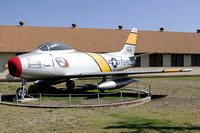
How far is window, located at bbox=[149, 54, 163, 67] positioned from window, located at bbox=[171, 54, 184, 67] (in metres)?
2.12

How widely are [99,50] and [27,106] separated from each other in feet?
71.3

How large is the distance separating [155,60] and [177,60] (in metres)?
3.90

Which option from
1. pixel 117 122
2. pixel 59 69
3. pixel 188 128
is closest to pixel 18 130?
A: pixel 117 122

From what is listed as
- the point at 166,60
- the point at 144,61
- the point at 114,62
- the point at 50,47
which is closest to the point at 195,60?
the point at 166,60

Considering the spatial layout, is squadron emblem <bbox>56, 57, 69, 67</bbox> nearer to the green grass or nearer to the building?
the green grass

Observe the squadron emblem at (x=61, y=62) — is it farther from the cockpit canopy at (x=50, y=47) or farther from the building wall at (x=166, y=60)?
the building wall at (x=166, y=60)

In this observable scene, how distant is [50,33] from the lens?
32031 millimetres

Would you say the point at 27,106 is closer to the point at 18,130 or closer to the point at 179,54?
the point at 18,130

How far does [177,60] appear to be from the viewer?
3391 centimetres

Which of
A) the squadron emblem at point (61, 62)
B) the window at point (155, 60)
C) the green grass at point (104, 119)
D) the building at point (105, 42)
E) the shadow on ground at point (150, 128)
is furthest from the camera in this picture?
the window at point (155, 60)

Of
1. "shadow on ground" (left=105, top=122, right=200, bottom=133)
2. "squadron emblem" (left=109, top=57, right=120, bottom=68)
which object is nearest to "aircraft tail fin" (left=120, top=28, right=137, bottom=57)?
"squadron emblem" (left=109, top=57, right=120, bottom=68)

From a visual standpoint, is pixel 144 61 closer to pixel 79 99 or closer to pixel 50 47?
pixel 50 47

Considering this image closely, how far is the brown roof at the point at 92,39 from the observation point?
28812 mm

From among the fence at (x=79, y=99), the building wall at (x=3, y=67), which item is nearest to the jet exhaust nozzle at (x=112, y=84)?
the fence at (x=79, y=99)
